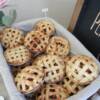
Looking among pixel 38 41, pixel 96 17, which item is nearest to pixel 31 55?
pixel 38 41

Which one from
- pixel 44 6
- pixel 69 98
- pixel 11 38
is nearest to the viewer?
pixel 69 98

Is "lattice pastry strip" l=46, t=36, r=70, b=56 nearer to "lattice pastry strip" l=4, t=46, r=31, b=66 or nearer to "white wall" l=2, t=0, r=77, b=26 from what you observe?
"lattice pastry strip" l=4, t=46, r=31, b=66

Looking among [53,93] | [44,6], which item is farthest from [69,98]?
[44,6]

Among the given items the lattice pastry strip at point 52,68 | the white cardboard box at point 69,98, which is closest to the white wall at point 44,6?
the white cardboard box at point 69,98

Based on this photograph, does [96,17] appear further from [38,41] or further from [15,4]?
[15,4]

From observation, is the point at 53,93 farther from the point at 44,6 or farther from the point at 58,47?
the point at 44,6

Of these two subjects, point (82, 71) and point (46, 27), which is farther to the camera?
point (46, 27)

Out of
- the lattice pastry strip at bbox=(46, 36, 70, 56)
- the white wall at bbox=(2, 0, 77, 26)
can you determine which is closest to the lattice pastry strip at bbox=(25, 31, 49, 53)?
the lattice pastry strip at bbox=(46, 36, 70, 56)
